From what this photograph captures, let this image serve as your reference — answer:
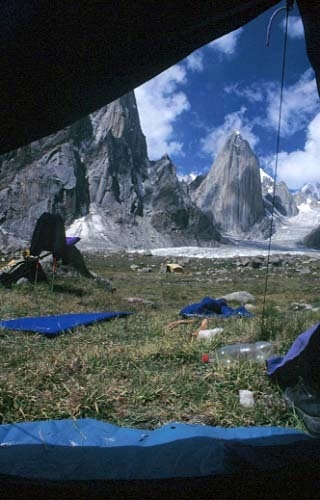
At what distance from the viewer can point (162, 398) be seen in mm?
2922

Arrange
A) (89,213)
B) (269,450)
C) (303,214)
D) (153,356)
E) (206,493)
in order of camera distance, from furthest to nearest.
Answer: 1. (303,214)
2. (89,213)
3. (153,356)
4. (269,450)
5. (206,493)

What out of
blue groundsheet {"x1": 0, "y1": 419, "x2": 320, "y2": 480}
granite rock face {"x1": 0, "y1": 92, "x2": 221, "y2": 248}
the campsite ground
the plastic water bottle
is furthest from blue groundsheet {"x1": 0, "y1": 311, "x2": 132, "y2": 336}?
granite rock face {"x1": 0, "y1": 92, "x2": 221, "y2": 248}

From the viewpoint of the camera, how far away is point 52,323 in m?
5.37

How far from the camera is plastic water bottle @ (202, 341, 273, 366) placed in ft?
12.0

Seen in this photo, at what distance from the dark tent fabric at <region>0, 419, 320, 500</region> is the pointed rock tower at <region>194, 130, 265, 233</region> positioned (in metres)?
135

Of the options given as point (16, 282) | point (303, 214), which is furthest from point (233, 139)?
point (16, 282)

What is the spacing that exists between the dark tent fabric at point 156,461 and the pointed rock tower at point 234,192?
5321 inches

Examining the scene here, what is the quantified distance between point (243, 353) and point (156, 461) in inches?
74.9

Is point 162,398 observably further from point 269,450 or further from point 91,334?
point 91,334

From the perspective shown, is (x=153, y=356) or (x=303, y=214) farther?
(x=303, y=214)

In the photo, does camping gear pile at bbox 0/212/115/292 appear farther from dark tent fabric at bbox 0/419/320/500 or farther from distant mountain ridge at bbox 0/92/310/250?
distant mountain ridge at bbox 0/92/310/250

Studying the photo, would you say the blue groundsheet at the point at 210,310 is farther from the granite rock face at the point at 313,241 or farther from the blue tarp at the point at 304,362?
the granite rock face at the point at 313,241

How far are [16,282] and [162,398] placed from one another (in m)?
7.00

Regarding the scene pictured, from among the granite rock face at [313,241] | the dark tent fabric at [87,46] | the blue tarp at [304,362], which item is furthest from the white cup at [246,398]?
the granite rock face at [313,241]
